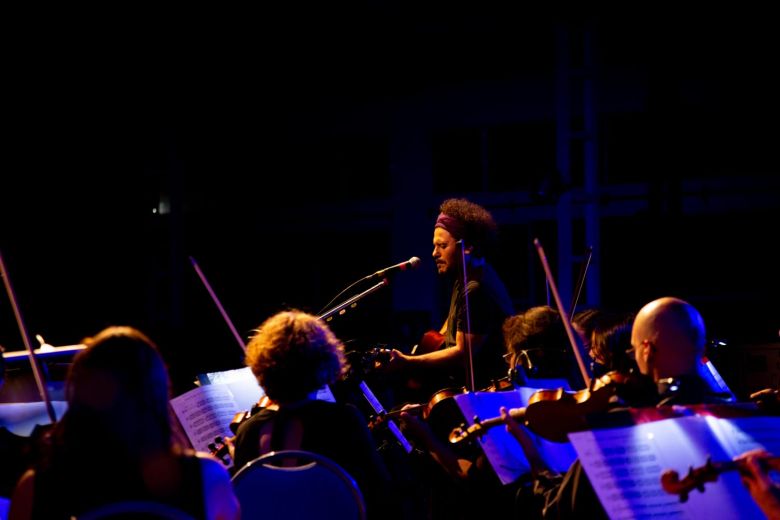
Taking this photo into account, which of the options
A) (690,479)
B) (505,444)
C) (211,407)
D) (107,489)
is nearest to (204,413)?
(211,407)

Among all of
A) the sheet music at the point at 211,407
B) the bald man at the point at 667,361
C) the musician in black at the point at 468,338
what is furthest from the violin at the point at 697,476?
the musician in black at the point at 468,338

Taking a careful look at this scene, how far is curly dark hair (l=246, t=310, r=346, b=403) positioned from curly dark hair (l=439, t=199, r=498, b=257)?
1719mm

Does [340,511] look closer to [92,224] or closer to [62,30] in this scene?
[62,30]

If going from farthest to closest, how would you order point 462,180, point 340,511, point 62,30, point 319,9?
point 462,180 → point 319,9 → point 62,30 → point 340,511

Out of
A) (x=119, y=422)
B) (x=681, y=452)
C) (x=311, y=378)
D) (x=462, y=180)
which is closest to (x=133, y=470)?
(x=119, y=422)

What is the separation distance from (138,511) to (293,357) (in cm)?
97

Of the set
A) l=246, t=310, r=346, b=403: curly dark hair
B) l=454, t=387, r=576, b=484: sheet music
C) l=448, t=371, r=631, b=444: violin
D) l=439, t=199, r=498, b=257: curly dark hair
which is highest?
l=439, t=199, r=498, b=257: curly dark hair

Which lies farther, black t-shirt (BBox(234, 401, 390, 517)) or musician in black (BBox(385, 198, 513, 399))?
musician in black (BBox(385, 198, 513, 399))

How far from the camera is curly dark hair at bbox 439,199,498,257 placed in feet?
A: 13.9

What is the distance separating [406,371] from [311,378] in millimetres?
1405

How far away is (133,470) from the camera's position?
5.58 feet

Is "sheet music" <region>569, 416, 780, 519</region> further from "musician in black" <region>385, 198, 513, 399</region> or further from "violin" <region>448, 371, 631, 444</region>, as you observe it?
"musician in black" <region>385, 198, 513, 399</region>

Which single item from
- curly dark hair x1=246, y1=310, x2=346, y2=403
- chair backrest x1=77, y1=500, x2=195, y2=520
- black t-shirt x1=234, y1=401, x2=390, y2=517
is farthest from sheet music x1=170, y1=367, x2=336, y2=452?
chair backrest x1=77, y1=500, x2=195, y2=520

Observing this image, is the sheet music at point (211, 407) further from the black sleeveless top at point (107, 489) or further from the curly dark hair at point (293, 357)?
the black sleeveless top at point (107, 489)
